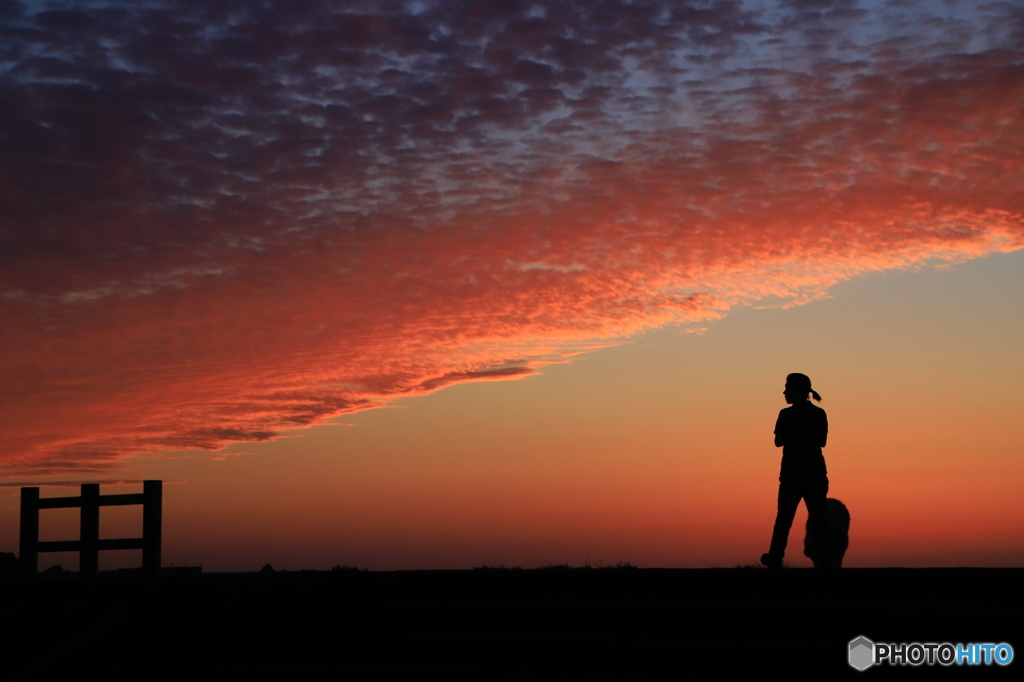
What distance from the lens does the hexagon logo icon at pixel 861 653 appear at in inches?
330

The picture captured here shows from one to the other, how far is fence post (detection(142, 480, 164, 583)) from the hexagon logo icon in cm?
893

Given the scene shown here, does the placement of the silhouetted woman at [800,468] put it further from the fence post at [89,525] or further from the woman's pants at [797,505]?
the fence post at [89,525]

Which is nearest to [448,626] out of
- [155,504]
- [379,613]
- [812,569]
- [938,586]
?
[379,613]

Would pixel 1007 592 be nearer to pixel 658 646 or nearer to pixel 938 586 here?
pixel 938 586

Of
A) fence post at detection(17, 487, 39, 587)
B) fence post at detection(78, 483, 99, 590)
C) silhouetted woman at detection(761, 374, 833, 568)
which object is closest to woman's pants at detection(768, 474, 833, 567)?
silhouetted woman at detection(761, 374, 833, 568)

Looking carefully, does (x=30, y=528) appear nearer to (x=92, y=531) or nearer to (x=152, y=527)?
(x=92, y=531)

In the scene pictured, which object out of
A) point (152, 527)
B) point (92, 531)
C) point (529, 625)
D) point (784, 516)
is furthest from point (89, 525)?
point (784, 516)

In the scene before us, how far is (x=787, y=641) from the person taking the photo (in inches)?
356

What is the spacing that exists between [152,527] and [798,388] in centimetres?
883

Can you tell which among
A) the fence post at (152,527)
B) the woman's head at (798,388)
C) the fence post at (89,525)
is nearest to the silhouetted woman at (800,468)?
the woman's head at (798,388)

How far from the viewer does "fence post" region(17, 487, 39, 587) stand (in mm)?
13930

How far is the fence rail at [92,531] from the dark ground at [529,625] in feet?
4.12

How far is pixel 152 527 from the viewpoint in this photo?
14023 millimetres

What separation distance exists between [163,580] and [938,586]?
9.52m
